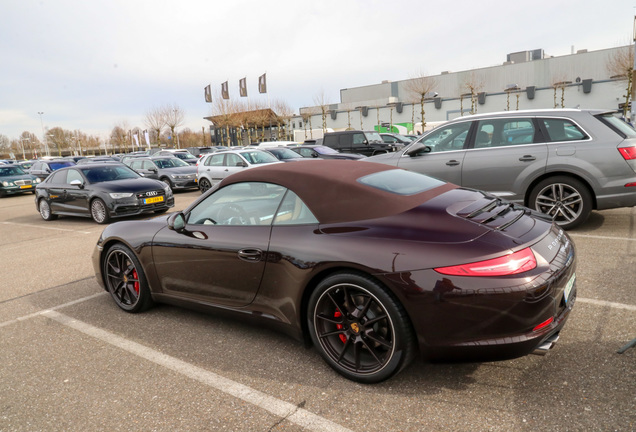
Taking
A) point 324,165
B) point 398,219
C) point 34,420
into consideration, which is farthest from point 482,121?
point 34,420

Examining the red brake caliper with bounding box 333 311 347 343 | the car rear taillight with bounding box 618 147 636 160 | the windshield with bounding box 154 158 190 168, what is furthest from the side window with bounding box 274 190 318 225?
the windshield with bounding box 154 158 190 168

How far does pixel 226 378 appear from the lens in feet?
9.36

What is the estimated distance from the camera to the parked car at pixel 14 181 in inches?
763

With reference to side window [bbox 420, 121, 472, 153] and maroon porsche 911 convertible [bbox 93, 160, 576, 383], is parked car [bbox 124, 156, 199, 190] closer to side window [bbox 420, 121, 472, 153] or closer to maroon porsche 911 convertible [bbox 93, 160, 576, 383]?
side window [bbox 420, 121, 472, 153]

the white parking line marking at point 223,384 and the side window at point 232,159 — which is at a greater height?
the side window at point 232,159

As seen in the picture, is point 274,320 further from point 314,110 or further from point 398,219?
point 314,110

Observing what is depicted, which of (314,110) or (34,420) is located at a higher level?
(314,110)

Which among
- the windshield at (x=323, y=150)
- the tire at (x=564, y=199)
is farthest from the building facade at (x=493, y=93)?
the tire at (x=564, y=199)

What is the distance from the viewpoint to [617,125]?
6020 millimetres

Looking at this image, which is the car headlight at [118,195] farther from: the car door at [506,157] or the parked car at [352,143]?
the parked car at [352,143]

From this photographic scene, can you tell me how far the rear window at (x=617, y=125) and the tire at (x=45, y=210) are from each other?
12215 millimetres

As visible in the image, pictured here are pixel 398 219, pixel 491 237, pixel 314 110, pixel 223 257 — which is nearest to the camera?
pixel 491 237

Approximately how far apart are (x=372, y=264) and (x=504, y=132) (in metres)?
5.07

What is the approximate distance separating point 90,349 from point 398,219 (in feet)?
8.56
